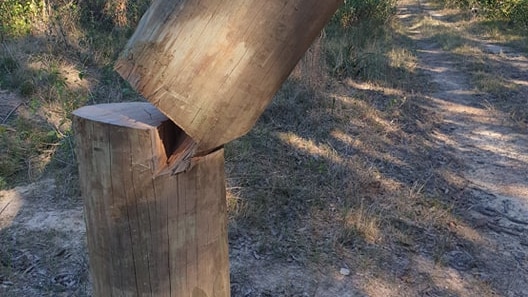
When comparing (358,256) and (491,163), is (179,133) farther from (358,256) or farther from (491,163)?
(491,163)

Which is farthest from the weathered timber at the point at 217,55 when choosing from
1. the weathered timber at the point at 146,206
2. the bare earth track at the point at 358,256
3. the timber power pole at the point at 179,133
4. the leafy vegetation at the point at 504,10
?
the leafy vegetation at the point at 504,10

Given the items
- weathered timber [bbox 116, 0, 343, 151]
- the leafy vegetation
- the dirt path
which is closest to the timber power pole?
weathered timber [bbox 116, 0, 343, 151]

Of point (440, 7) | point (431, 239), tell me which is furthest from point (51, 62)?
point (440, 7)

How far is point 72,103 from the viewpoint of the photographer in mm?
4883

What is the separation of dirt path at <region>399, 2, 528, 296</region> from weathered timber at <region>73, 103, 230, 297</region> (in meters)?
2.48

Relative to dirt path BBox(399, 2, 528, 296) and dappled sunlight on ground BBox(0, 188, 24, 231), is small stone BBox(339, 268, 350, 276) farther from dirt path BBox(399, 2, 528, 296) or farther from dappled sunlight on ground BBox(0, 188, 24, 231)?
dappled sunlight on ground BBox(0, 188, 24, 231)

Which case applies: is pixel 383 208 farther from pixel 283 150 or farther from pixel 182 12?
pixel 182 12

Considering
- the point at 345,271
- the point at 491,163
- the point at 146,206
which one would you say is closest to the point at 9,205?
the point at 345,271

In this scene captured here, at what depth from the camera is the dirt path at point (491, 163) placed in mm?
3293

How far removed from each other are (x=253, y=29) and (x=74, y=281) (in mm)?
2425

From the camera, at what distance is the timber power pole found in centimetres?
92

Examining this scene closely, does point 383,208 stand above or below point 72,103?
below

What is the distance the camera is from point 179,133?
3.65 ft

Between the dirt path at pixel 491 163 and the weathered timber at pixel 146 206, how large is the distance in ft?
8.15
